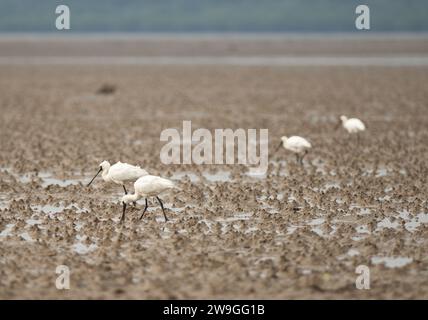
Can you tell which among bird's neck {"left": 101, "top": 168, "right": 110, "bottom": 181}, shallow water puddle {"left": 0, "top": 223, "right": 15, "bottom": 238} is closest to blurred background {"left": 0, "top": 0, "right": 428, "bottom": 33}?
bird's neck {"left": 101, "top": 168, "right": 110, "bottom": 181}

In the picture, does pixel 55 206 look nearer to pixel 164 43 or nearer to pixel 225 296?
pixel 225 296

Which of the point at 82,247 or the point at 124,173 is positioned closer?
the point at 82,247

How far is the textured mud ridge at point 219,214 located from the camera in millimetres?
9555

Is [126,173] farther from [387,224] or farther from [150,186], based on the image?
[387,224]

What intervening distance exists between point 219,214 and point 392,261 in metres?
3.38

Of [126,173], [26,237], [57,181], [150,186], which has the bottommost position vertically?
[26,237]

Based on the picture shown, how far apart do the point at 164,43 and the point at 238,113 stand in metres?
71.1

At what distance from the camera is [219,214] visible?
13.0 m

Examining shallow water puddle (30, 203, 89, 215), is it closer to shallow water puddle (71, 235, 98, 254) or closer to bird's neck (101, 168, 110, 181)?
bird's neck (101, 168, 110, 181)

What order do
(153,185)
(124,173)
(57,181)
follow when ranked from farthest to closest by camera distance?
(57,181) → (124,173) → (153,185)

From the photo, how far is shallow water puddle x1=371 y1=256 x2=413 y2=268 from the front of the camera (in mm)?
10156

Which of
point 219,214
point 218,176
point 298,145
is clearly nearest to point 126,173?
point 219,214
